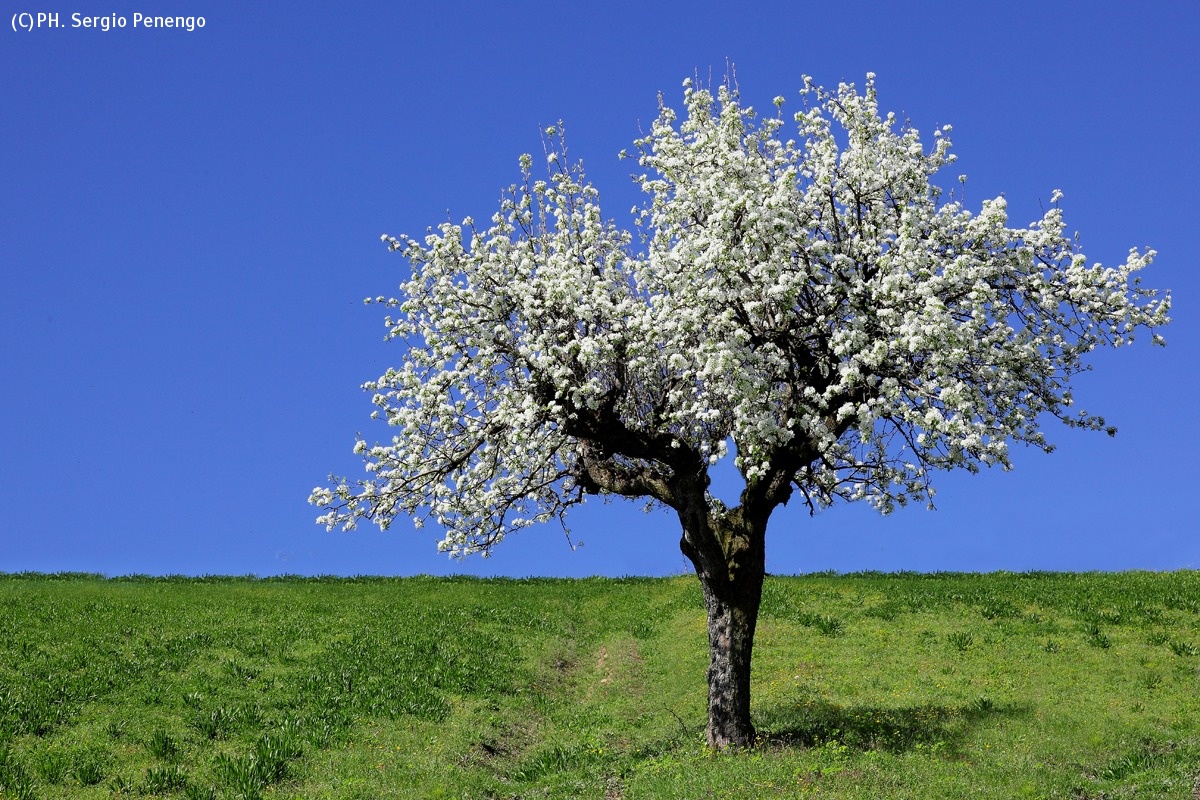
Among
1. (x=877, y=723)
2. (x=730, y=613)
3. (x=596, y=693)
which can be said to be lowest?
(x=596, y=693)

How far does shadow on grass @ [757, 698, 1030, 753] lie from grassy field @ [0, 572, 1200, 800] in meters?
0.11

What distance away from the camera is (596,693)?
30.5m

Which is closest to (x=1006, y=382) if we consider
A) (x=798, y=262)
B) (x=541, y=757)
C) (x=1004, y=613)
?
(x=798, y=262)

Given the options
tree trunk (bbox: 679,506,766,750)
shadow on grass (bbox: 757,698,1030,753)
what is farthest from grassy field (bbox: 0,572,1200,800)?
tree trunk (bbox: 679,506,766,750)

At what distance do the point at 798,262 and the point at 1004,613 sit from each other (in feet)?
69.4

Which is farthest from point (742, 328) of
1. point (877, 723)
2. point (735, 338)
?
point (877, 723)

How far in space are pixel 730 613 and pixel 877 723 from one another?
17.8 ft

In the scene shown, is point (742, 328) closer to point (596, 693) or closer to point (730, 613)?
point (730, 613)

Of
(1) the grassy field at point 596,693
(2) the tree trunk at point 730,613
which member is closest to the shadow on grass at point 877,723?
(1) the grassy field at point 596,693

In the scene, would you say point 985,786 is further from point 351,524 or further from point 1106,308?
point 351,524

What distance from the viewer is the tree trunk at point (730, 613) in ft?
70.7

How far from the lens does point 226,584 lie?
49875mm

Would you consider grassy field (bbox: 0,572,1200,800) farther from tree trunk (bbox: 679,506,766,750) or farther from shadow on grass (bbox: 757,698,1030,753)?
tree trunk (bbox: 679,506,766,750)

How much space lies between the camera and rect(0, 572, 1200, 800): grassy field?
19.7 metres
